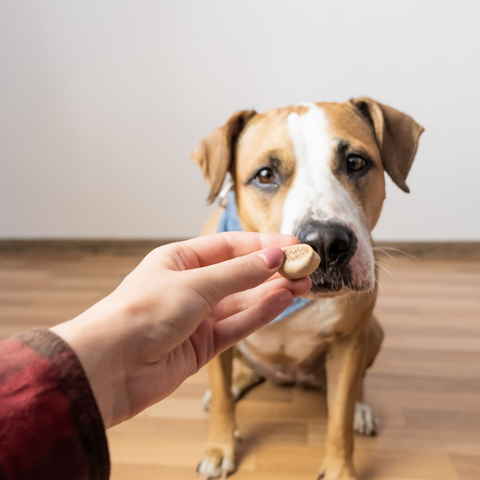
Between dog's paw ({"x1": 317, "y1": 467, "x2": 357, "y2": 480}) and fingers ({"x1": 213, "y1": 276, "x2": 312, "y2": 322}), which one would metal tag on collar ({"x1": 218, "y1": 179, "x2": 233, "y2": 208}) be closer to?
fingers ({"x1": 213, "y1": 276, "x2": 312, "y2": 322})

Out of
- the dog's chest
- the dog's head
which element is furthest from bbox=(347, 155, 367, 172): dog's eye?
the dog's chest

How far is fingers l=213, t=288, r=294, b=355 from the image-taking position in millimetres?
917

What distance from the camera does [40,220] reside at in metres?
3.51

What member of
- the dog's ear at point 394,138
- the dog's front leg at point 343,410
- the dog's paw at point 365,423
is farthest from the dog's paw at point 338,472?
the dog's ear at point 394,138

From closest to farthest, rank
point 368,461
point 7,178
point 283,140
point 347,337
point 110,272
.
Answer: point 283,140, point 347,337, point 368,461, point 110,272, point 7,178

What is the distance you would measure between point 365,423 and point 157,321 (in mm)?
1166

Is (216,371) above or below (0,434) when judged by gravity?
below

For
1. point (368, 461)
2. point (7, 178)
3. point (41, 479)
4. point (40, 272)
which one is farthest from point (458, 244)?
point (7, 178)

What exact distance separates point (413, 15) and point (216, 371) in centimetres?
267

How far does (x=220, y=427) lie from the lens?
1.42m

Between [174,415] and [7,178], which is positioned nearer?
[174,415]

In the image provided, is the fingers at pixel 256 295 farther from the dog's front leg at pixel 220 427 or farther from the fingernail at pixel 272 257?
the dog's front leg at pixel 220 427

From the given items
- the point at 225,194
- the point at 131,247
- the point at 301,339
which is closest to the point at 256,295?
the point at 301,339

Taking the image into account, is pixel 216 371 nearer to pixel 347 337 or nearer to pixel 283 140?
pixel 347 337
